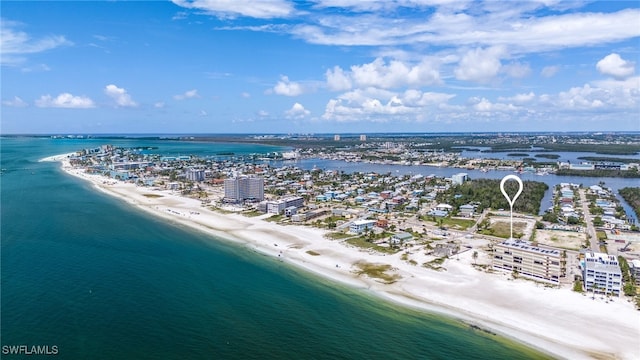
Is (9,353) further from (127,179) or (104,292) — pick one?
(127,179)

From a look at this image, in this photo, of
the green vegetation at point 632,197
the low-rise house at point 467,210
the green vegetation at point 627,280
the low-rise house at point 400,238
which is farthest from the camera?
the green vegetation at point 632,197

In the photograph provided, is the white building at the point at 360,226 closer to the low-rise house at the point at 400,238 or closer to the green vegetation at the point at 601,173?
the low-rise house at the point at 400,238

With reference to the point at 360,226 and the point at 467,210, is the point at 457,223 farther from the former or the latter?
the point at 360,226

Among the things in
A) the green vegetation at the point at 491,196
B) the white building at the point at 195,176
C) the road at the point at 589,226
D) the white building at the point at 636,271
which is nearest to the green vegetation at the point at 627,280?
the white building at the point at 636,271

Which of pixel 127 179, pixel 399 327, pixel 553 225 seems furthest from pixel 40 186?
pixel 553 225

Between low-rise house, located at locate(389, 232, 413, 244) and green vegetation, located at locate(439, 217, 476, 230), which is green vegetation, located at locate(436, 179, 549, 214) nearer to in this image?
green vegetation, located at locate(439, 217, 476, 230)
